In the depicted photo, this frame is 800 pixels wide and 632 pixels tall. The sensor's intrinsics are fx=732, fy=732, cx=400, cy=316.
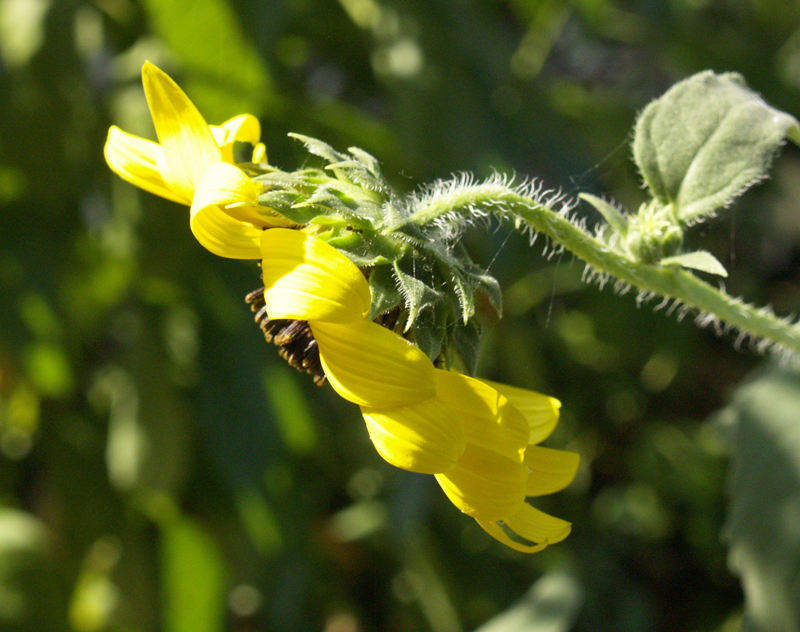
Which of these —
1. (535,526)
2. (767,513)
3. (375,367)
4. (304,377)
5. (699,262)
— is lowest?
(304,377)

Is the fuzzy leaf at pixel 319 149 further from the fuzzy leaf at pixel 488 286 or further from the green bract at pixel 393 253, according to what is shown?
the fuzzy leaf at pixel 488 286

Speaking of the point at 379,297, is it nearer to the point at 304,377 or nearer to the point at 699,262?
the point at 699,262

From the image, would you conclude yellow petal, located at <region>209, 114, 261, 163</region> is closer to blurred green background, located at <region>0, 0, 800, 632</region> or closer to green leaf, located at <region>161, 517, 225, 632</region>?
blurred green background, located at <region>0, 0, 800, 632</region>

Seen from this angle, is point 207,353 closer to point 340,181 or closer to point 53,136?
point 53,136

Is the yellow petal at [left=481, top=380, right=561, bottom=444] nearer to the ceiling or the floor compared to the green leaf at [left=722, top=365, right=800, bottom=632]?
nearer to the ceiling

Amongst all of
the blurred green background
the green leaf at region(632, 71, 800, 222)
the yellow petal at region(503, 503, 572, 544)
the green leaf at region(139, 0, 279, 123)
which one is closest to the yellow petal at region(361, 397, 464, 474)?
the yellow petal at region(503, 503, 572, 544)

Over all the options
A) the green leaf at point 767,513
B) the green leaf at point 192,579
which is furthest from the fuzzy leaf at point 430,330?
the green leaf at point 192,579

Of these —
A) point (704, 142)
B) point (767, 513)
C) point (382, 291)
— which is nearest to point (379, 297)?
point (382, 291)
